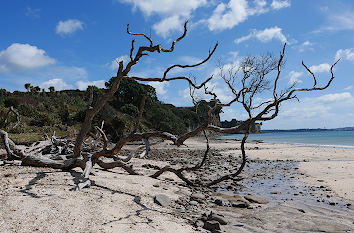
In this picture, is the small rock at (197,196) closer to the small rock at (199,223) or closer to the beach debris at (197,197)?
the beach debris at (197,197)

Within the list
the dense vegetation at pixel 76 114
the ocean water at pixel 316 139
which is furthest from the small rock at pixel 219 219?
the ocean water at pixel 316 139

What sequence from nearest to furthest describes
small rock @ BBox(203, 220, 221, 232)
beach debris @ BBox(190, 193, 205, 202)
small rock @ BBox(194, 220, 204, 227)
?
small rock @ BBox(203, 220, 221, 232)
small rock @ BBox(194, 220, 204, 227)
beach debris @ BBox(190, 193, 205, 202)

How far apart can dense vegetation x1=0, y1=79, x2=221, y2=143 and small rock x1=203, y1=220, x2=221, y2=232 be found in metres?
3.57

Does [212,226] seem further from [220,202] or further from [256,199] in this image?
[256,199]

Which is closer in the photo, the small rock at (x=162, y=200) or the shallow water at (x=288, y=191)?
the small rock at (x=162, y=200)

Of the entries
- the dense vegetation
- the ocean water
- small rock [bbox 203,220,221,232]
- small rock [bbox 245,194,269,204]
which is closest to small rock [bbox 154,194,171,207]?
small rock [bbox 203,220,221,232]

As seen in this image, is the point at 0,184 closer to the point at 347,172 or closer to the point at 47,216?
the point at 47,216

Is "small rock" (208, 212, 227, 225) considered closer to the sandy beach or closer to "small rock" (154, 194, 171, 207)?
the sandy beach

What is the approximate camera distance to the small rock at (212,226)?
4.88 metres

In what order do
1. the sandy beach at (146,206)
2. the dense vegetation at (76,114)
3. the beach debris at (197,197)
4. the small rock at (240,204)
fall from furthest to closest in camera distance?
the dense vegetation at (76,114), the beach debris at (197,197), the small rock at (240,204), the sandy beach at (146,206)

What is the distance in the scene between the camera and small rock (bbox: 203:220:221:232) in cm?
488

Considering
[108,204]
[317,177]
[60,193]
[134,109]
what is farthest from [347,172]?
[134,109]

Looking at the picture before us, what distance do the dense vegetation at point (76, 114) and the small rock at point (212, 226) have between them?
3571mm

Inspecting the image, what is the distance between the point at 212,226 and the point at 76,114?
30.0 metres
